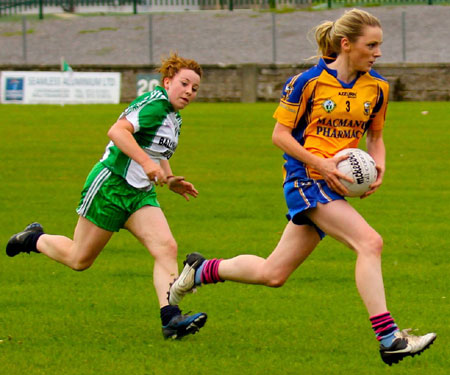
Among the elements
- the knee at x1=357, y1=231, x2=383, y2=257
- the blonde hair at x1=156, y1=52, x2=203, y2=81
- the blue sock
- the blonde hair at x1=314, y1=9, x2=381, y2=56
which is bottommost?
the blue sock

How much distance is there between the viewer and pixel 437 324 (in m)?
6.88

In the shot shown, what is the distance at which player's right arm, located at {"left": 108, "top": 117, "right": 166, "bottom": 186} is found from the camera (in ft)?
20.3

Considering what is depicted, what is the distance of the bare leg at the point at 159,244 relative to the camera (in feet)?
21.8

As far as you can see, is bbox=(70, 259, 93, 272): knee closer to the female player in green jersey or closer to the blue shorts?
→ the female player in green jersey

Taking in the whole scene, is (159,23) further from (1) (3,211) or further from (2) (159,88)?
(2) (159,88)

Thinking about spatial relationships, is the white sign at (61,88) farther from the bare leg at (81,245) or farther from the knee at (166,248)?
the knee at (166,248)

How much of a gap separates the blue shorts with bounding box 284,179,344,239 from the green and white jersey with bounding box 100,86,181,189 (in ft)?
3.65

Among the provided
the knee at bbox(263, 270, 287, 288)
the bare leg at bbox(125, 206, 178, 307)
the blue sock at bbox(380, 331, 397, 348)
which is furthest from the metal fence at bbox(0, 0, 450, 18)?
the blue sock at bbox(380, 331, 397, 348)

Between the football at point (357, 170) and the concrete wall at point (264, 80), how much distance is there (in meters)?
26.0

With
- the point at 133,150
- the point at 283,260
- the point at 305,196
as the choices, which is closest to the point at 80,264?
the point at 133,150

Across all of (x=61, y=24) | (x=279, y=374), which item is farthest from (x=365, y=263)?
(x=61, y=24)

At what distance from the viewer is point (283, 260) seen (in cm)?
605

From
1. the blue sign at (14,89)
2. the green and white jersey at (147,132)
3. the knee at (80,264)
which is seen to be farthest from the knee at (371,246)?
the blue sign at (14,89)

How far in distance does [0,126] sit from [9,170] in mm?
7932
